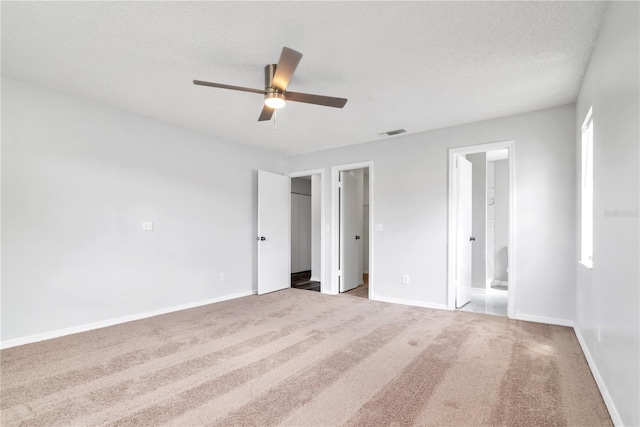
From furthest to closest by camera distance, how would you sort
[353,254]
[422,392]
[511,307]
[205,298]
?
[353,254], [205,298], [511,307], [422,392]

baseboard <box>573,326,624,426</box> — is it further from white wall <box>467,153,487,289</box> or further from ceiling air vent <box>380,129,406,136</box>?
ceiling air vent <box>380,129,406,136</box>

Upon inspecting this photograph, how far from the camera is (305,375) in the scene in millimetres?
2363

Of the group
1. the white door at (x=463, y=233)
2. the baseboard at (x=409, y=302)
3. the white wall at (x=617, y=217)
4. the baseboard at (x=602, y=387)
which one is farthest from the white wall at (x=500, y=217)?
the white wall at (x=617, y=217)

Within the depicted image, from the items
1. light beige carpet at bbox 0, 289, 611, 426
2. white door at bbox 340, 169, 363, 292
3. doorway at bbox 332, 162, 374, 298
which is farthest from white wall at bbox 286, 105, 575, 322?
light beige carpet at bbox 0, 289, 611, 426

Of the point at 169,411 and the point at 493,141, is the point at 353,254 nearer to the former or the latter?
the point at 493,141

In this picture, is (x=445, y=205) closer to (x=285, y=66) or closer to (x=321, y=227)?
(x=321, y=227)

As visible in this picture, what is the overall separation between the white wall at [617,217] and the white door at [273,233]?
4.17 metres

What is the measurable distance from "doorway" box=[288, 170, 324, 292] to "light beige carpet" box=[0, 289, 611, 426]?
10.00 ft

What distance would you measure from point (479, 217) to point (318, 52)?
4269 millimetres

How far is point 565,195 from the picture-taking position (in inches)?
138

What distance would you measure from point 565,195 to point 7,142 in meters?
5.70

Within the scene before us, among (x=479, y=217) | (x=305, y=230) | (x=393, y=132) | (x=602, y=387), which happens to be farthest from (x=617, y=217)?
(x=305, y=230)

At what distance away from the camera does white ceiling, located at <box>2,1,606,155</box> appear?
202 cm

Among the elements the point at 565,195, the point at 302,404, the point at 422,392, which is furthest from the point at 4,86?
the point at 565,195
